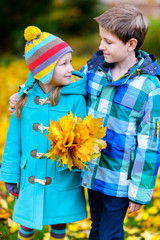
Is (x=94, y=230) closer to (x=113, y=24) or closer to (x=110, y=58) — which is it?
(x=110, y=58)

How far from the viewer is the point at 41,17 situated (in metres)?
9.19

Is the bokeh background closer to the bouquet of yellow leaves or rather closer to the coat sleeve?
the coat sleeve

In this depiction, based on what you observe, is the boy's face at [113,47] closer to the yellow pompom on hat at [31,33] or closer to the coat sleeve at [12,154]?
the yellow pompom on hat at [31,33]

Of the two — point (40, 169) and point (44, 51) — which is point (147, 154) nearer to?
Answer: point (40, 169)

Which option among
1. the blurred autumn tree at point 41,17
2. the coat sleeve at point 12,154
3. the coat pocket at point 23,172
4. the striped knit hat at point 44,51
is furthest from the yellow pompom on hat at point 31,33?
the blurred autumn tree at point 41,17

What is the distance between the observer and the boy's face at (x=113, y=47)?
201cm

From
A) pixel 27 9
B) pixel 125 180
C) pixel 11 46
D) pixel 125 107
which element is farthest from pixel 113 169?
pixel 11 46

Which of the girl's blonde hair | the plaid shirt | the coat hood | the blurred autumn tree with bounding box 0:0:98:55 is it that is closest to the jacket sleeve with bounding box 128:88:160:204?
the plaid shirt

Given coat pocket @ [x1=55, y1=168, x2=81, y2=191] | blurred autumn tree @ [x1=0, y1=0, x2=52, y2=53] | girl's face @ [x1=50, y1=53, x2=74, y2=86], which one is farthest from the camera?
blurred autumn tree @ [x1=0, y1=0, x2=52, y2=53]

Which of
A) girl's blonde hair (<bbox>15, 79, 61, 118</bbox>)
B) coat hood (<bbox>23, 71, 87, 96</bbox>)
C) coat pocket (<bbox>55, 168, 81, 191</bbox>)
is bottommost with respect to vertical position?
coat pocket (<bbox>55, 168, 81, 191</bbox>)

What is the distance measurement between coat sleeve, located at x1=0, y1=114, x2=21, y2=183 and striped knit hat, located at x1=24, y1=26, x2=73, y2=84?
389 millimetres

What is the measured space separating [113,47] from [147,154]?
667 millimetres

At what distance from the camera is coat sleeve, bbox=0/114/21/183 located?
225 cm

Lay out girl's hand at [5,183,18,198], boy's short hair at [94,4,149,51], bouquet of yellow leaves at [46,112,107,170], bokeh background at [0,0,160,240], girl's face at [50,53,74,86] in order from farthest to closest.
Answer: bokeh background at [0,0,160,240], girl's hand at [5,183,18,198], girl's face at [50,53,74,86], boy's short hair at [94,4,149,51], bouquet of yellow leaves at [46,112,107,170]
